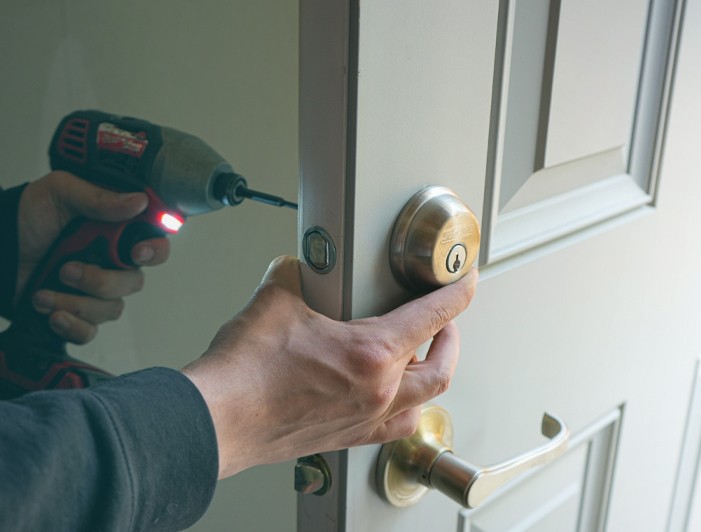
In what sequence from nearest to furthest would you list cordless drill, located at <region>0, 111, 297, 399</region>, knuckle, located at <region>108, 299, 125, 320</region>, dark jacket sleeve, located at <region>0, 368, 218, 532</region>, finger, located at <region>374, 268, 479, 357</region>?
dark jacket sleeve, located at <region>0, 368, 218, 532</region> < finger, located at <region>374, 268, 479, 357</region> < cordless drill, located at <region>0, 111, 297, 399</region> < knuckle, located at <region>108, 299, 125, 320</region>

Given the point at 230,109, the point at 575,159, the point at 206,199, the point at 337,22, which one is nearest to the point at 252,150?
the point at 230,109

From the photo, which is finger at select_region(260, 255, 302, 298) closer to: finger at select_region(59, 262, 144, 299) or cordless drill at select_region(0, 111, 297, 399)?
cordless drill at select_region(0, 111, 297, 399)

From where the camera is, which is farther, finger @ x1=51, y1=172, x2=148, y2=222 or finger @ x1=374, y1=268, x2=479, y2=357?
finger @ x1=51, y1=172, x2=148, y2=222

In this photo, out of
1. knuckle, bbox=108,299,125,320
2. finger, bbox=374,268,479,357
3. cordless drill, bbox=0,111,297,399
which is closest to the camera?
finger, bbox=374,268,479,357

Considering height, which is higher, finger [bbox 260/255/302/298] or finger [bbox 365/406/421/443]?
finger [bbox 260/255/302/298]

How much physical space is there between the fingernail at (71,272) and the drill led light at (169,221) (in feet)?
0.38

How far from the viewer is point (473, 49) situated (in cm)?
46

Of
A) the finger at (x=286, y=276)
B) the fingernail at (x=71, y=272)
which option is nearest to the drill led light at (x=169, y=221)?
the fingernail at (x=71, y=272)

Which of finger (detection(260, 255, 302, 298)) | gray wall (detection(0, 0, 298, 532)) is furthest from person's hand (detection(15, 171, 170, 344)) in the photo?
finger (detection(260, 255, 302, 298))

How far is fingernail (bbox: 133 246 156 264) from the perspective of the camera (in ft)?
2.92

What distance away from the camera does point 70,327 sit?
2.95 feet

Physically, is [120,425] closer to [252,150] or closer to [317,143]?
[317,143]

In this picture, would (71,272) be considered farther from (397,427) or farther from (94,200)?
(397,427)

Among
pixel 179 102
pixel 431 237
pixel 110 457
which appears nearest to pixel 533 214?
pixel 431 237
